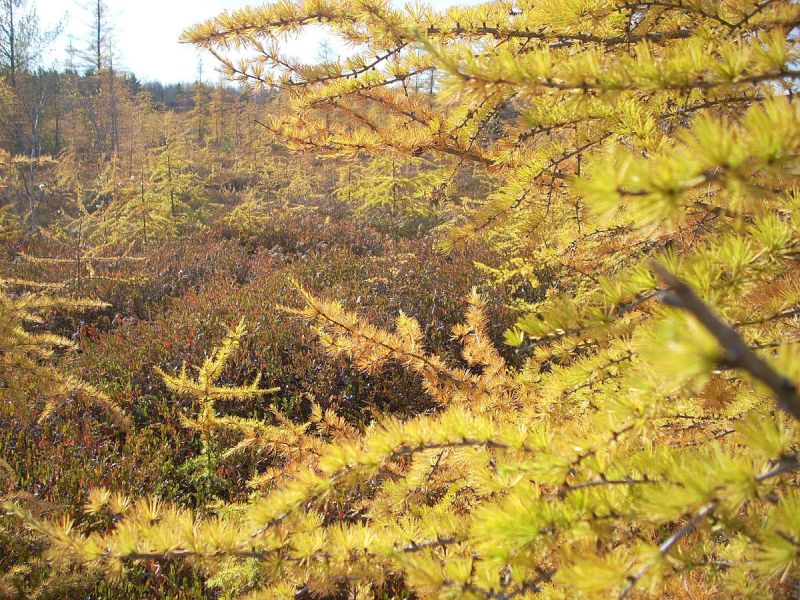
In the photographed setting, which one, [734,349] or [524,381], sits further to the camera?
[524,381]

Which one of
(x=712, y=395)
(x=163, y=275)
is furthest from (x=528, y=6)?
(x=163, y=275)

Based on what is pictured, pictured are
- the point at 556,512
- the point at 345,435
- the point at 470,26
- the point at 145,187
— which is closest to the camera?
the point at 556,512

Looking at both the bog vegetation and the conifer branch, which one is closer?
the conifer branch

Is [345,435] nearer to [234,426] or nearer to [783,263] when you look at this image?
[234,426]

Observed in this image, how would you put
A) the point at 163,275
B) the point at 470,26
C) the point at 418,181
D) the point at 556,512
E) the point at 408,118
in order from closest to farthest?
the point at 556,512, the point at 470,26, the point at 408,118, the point at 163,275, the point at 418,181

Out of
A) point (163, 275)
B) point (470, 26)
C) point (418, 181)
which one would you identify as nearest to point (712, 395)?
point (470, 26)

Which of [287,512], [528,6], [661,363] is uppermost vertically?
[528,6]

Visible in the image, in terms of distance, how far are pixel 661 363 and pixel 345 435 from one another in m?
2.32

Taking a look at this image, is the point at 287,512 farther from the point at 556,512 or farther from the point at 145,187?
the point at 145,187

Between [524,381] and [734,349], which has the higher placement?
[734,349]

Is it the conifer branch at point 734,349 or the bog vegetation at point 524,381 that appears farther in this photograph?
the bog vegetation at point 524,381

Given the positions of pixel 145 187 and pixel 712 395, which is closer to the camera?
pixel 712 395

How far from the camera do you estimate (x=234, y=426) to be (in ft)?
9.36

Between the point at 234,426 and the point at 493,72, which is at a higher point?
the point at 493,72
